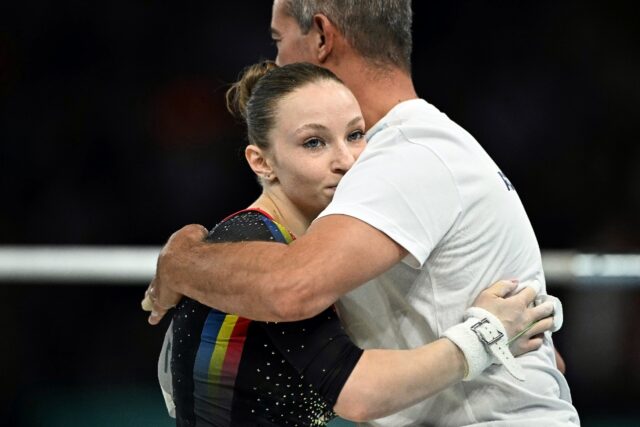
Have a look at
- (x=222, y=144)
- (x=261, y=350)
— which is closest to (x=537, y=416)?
(x=261, y=350)

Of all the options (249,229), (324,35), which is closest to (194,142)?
(324,35)

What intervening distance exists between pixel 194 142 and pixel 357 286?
4397 mm

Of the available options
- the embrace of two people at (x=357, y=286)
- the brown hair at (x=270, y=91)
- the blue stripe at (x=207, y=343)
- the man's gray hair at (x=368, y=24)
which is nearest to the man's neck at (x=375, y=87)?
the man's gray hair at (x=368, y=24)

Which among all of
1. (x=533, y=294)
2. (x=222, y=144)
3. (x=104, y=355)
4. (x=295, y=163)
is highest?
(x=295, y=163)

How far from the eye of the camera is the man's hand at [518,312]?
2.29 m

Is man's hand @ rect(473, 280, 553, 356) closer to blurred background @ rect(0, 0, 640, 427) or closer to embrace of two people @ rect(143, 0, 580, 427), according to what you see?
embrace of two people @ rect(143, 0, 580, 427)

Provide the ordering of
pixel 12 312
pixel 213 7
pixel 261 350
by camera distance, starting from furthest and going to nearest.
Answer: pixel 213 7
pixel 12 312
pixel 261 350

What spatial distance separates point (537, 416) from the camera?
238 centimetres

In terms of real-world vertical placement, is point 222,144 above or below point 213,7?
below

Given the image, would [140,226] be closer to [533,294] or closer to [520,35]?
[520,35]

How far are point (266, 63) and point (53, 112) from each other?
13.1ft

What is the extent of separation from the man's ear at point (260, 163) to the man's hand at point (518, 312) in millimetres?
607

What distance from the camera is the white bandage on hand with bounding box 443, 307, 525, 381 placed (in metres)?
2.21

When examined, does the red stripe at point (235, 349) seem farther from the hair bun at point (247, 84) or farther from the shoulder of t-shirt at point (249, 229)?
the hair bun at point (247, 84)
